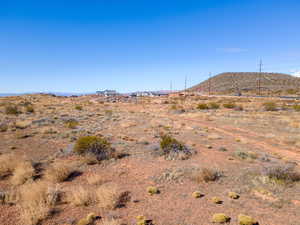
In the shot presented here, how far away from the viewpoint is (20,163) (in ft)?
24.6

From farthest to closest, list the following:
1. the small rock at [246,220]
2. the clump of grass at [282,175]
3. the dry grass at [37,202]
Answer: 1. the clump of grass at [282,175]
2. the dry grass at [37,202]
3. the small rock at [246,220]

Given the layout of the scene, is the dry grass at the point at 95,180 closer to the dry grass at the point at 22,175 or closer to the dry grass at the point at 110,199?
the dry grass at the point at 110,199

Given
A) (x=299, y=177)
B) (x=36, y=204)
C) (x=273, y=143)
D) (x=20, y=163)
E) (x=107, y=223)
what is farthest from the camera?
(x=273, y=143)

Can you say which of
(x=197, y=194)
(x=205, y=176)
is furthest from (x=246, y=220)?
(x=205, y=176)

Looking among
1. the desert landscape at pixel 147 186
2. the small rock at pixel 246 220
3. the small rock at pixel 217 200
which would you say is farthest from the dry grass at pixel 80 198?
the small rock at pixel 246 220

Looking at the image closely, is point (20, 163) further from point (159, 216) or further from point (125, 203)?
point (159, 216)

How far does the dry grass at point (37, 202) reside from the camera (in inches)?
175

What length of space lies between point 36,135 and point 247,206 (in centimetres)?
1462

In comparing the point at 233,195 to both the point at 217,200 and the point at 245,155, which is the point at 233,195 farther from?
the point at 245,155

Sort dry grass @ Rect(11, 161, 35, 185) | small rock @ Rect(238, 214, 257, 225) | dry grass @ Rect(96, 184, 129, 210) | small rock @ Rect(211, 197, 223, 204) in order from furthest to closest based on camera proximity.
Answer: dry grass @ Rect(11, 161, 35, 185), small rock @ Rect(211, 197, 223, 204), dry grass @ Rect(96, 184, 129, 210), small rock @ Rect(238, 214, 257, 225)

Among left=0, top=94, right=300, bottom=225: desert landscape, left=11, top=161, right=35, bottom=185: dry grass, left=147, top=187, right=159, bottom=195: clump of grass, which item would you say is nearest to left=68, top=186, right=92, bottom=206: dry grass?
left=0, top=94, right=300, bottom=225: desert landscape

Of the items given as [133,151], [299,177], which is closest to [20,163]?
[133,151]

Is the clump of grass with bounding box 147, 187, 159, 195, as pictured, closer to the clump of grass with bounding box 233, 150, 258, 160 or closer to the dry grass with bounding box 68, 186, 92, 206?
the dry grass with bounding box 68, 186, 92, 206

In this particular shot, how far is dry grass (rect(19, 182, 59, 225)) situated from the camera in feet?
14.6
